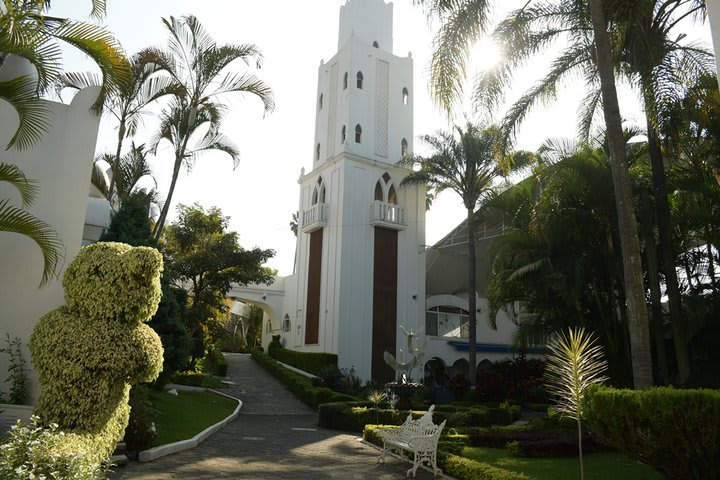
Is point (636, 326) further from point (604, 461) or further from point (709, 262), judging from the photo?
point (709, 262)

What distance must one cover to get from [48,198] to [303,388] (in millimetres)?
13011

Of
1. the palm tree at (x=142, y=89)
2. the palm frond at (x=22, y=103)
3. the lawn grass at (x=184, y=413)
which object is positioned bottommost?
the lawn grass at (x=184, y=413)

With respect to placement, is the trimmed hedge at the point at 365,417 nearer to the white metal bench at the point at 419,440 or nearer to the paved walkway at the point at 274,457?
the paved walkway at the point at 274,457

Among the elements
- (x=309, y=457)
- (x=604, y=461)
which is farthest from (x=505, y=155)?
(x=309, y=457)

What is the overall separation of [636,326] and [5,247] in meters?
10.1

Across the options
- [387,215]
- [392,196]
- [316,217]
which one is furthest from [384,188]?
[316,217]

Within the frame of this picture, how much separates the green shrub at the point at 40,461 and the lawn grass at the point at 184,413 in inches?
162

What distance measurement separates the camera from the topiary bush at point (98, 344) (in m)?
6.83

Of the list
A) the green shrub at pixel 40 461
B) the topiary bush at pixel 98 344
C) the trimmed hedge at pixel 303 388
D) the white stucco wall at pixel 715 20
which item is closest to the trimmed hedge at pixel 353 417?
the trimmed hedge at pixel 303 388

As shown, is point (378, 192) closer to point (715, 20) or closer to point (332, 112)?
point (332, 112)

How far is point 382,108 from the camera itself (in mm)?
28109

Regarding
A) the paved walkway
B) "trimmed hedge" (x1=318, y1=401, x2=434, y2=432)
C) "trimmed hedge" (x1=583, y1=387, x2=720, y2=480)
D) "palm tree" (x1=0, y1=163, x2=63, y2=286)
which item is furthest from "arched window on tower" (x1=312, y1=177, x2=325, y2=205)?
"trimmed hedge" (x1=583, y1=387, x2=720, y2=480)

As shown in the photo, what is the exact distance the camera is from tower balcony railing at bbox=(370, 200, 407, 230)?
25781 millimetres

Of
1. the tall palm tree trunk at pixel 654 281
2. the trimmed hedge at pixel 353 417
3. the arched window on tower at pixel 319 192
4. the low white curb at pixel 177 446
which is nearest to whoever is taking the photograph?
the low white curb at pixel 177 446
